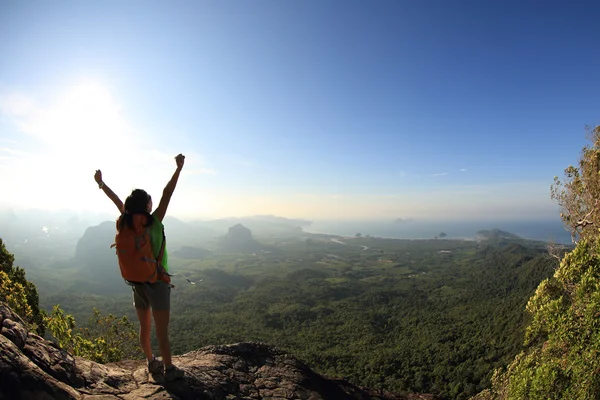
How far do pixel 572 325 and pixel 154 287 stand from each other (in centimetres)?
1050

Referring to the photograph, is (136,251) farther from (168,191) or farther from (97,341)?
(97,341)

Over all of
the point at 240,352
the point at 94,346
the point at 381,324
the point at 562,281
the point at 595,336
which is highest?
the point at 562,281

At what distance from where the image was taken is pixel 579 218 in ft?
38.7

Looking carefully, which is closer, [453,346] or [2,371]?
[2,371]

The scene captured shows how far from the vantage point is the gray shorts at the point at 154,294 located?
497 centimetres

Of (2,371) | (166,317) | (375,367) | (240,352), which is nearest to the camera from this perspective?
(2,371)

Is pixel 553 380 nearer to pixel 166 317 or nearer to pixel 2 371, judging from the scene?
pixel 166 317

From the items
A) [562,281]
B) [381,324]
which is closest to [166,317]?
[562,281]

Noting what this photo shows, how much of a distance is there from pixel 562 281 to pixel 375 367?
1999 inches

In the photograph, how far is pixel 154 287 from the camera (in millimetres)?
5000

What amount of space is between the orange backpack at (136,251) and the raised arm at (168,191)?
1.42ft

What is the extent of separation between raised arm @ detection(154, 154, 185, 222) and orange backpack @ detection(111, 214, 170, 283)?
432 mm

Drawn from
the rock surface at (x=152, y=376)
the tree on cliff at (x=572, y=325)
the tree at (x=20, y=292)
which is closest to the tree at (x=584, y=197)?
the tree on cliff at (x=572, y=325)

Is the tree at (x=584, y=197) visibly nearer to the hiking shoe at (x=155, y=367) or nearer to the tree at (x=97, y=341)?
the hiking shoe at (x=155, y=367)
